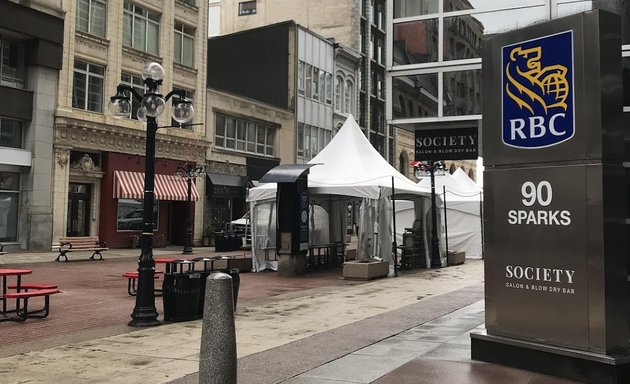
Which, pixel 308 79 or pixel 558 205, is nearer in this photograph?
pixel 558 205

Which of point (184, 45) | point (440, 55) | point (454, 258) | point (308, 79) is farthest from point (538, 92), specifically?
point (308, 79)

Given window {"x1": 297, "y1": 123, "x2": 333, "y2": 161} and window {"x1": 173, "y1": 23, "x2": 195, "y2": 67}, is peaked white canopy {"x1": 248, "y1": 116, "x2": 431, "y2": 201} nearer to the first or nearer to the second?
window {"x1": 173, "y1": 23, "x2": 195, "y2": 67}

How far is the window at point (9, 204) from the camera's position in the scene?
25766mm

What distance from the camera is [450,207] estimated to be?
94.4ft

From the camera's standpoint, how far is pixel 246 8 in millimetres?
55750

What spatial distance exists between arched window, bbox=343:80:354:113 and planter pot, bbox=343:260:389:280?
3371cm

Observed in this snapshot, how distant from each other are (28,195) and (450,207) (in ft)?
62.3

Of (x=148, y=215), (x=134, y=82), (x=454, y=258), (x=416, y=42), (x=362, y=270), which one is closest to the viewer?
(x=148, y=215)

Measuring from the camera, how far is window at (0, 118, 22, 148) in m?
25.7

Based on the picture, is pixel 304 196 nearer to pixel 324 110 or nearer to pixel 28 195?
pixel 28 195

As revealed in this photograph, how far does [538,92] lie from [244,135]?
108 feet

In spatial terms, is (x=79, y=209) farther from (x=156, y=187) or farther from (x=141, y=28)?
(x=141, y=28)

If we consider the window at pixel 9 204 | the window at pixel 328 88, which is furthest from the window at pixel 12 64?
the window at pixel 328 88

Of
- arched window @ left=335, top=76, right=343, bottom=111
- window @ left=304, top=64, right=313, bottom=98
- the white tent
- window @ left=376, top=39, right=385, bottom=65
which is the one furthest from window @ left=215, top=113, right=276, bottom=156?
window @ left=376, top=39, right=385, bottom=65
